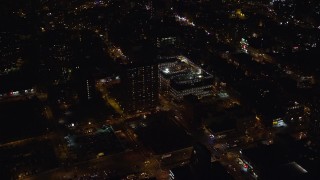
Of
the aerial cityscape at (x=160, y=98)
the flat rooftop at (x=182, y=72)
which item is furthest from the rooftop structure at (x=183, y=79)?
the aerial cityscape at (x=160, y=98)

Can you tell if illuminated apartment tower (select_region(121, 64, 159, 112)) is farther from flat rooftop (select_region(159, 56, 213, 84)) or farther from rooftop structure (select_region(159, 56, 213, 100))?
flat rooftop (select_region(159, 56, 213, 84))

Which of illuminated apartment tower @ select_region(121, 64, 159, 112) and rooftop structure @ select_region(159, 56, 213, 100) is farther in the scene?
rooftop structure @ select_region(159, 56, 213, 100)

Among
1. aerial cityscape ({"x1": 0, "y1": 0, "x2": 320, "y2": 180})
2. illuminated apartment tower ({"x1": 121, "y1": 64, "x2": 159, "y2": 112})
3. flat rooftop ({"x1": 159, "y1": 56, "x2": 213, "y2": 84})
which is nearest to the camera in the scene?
aerial cityscape ({"x1": 0, "y1": 0, "x2": 320, "y2": 180})

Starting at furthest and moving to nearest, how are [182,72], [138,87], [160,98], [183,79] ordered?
[182,72]
[183,79]
[160,98]
[138,87]

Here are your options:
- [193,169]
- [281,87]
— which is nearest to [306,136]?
[281,87]

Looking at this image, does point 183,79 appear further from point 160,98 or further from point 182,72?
point 160,98

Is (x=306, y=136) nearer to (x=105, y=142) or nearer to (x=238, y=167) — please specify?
(x=238, y=167)

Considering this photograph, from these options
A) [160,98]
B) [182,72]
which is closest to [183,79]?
[182,72]

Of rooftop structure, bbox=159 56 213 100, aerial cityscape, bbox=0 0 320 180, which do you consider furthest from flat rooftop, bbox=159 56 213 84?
aerial cityscape, bbox=0 0 320 180
